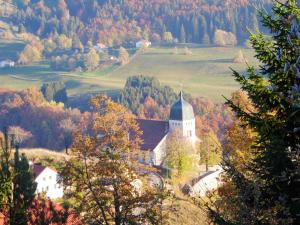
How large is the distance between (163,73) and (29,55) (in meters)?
39.6

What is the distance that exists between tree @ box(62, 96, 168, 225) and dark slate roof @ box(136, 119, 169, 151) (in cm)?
4263

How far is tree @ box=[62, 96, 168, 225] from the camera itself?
14.8 metres

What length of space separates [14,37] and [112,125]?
167248 mm

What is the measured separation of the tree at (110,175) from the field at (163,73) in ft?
281

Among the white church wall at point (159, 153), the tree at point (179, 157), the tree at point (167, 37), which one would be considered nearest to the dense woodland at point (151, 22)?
the tree at point (167, 37)

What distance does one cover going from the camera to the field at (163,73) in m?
113

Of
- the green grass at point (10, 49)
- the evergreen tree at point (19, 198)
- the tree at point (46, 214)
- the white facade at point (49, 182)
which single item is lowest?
the green grass at point (10, 49)

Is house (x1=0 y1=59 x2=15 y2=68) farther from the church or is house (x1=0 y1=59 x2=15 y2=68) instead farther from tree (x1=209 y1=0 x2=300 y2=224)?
tree (x1=209 y1=0 x2=300 y2=224)

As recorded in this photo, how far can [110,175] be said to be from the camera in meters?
15.2

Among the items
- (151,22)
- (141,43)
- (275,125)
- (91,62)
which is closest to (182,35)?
(141,43)

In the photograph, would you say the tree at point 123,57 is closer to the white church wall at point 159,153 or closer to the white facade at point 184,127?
the white facade at point 184,127

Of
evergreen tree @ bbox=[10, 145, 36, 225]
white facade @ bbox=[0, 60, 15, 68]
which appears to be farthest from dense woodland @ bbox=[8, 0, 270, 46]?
evergreen tree @ bbox=[10, 145, 36, 225]

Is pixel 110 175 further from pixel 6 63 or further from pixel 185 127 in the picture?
pixel 6 63

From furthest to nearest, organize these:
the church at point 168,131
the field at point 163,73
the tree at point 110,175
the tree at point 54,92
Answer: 1. the field at point 163,73
2. the tree at point 54,92
3. the church at point 168,131
4. the tree at point 110,175
